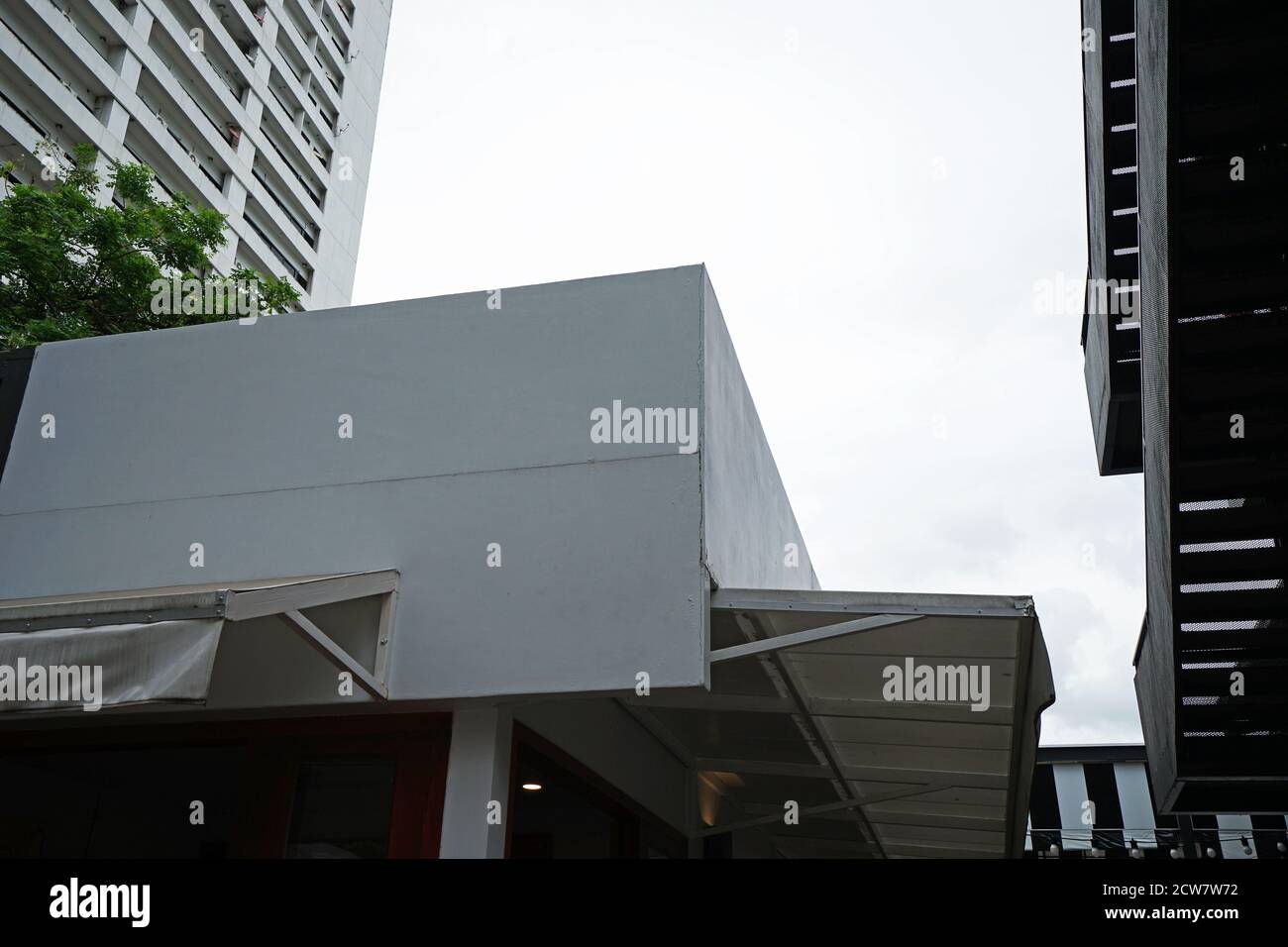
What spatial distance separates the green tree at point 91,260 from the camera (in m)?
11.0

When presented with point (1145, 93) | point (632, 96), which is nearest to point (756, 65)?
point (632, 96)

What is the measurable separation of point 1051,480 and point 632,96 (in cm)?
4760

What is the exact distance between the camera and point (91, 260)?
11852mm

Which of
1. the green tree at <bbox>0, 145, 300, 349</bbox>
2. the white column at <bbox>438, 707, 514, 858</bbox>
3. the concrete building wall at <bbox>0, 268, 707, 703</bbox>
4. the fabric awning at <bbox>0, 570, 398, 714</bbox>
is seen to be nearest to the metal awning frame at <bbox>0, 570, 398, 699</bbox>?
the fabric awning at <bbox>0, 570, 398, 714</bbox>

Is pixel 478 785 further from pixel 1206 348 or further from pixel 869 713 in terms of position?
pixel 1206 348

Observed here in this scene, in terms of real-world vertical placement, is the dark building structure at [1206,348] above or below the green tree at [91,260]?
below

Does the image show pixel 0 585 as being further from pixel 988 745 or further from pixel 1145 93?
pixel 1145 93

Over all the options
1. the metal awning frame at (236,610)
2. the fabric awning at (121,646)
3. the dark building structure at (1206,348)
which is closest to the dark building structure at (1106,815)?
the dark building structure at (1206,348)

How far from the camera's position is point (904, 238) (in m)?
68.9

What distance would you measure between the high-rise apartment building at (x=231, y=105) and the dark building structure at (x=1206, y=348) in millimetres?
18330

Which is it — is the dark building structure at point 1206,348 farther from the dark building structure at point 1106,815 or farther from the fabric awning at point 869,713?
the dark building structure at point 1106,815

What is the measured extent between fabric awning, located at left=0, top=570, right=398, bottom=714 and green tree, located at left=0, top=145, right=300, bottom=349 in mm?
7038
